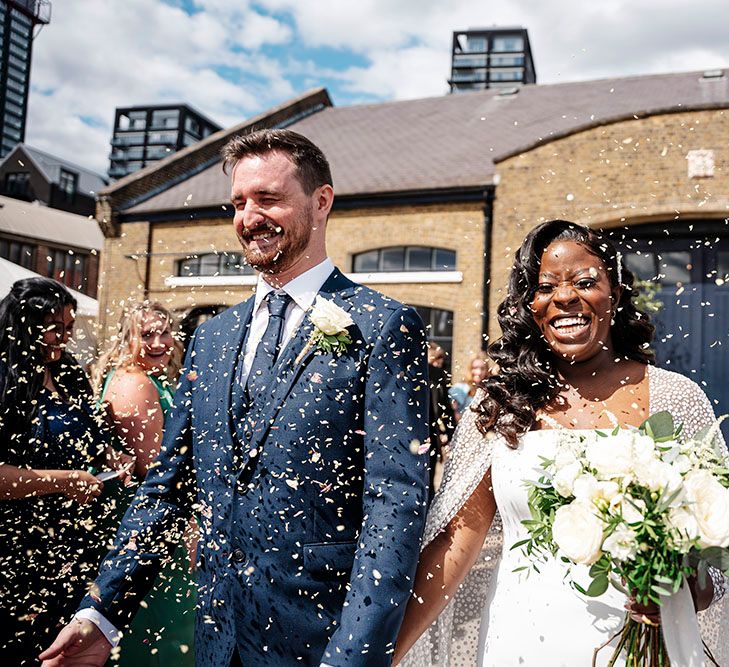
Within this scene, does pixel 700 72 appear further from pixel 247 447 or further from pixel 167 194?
pixel 247 447

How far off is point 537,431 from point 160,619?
2376mm

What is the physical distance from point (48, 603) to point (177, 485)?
A: 1.43 metres

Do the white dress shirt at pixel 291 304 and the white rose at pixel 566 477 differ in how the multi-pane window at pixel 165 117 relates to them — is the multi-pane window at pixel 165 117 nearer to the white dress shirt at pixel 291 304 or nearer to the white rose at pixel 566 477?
the white dress shirt at pixel 291 304

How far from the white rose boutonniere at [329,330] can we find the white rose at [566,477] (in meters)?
0.69

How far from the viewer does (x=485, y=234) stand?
15008 mm

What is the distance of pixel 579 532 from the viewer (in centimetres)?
203

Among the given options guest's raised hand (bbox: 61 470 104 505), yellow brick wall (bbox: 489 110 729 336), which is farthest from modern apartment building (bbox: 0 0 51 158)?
guest's raised hand (bbox: 61 470 104 505)

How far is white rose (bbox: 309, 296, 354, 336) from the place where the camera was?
82.1 inches

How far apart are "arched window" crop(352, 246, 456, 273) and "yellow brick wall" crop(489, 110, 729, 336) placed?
4.14ft

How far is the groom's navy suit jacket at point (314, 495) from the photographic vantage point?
6.56 feet

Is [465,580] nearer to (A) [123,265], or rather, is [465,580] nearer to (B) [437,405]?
(B) [437,405]

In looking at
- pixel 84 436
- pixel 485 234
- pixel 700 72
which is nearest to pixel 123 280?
pixel 485 234

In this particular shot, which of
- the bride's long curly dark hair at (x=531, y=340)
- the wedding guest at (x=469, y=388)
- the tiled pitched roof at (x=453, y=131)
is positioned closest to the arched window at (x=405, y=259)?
the tiled pitched roof at (x=453, y=131)

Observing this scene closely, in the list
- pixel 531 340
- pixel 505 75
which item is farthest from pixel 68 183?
pixel 531 340
